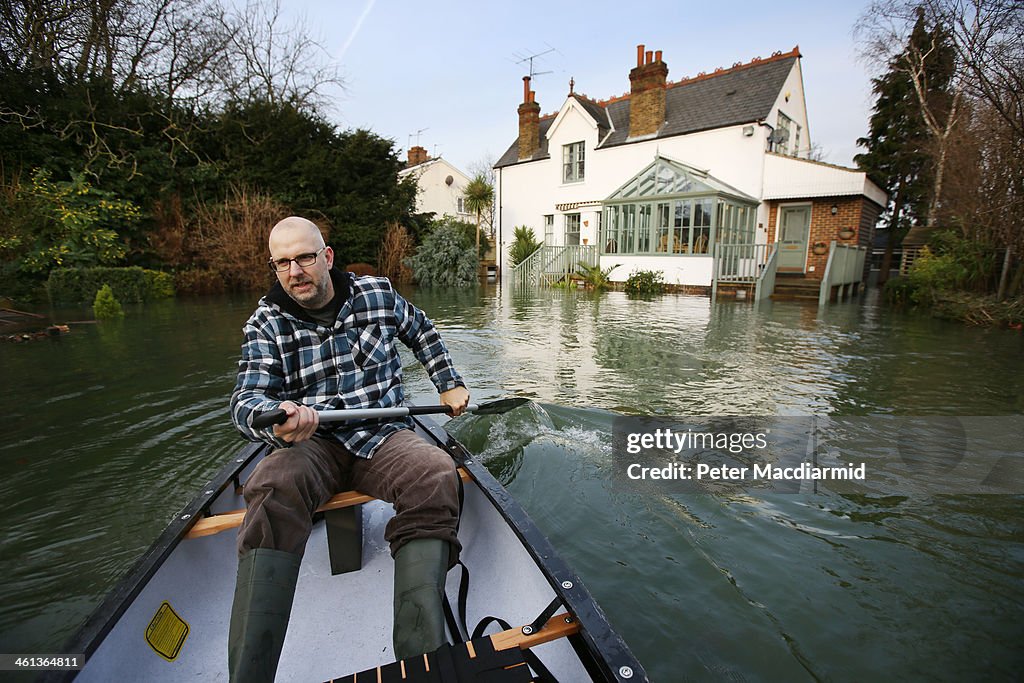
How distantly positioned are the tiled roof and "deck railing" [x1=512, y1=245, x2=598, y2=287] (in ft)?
13.9

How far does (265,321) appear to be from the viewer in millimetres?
2172

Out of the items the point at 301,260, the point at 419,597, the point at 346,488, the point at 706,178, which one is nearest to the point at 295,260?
the point at 301,260

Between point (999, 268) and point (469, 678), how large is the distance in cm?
1329

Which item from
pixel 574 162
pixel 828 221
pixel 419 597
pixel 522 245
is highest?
pixel 574 162

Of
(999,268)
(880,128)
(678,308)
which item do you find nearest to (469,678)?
(678,308)

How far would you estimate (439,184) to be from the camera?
1320 inches

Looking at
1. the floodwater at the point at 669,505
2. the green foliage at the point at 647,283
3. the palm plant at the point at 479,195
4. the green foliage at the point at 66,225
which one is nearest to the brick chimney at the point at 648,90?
the green foliage at the point at 647,283

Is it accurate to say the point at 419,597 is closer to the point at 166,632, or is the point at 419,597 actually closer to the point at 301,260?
the point at 166,632

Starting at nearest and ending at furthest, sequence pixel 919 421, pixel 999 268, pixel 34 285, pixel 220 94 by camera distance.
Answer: pixel 919 421
pixel 999 268
pixel 34 285
pixel 220 94

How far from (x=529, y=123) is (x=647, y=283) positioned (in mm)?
10277

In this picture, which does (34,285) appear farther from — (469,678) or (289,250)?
(469,678)

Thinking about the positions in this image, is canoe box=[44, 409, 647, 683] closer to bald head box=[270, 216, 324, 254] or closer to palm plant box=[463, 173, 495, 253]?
bald head box=[270, 216, 324, 254]

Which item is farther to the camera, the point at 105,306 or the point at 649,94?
the point at 649,94

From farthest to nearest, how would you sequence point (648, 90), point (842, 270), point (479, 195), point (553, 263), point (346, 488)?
point (479, 195) → point (553, 263) → point (648, 90) → point (842, 270) → point (346, 488)
